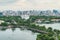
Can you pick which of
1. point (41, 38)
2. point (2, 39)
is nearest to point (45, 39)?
point (41, 38)

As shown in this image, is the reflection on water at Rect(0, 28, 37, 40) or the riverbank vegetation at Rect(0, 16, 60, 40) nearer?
the riverbank vegetation at Rect(0, 16, 60, 40)

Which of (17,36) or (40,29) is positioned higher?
(17,36)

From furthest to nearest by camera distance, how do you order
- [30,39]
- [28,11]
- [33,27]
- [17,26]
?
[28,11], [17,26], [33,27], [30,39]

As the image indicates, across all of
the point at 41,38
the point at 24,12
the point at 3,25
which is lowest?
the point at 24,12

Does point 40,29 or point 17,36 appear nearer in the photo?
point 17,36

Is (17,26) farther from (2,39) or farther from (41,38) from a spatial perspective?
(41,38)

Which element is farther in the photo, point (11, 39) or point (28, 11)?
point (28, 11)

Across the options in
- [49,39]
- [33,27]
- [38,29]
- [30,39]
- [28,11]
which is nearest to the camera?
[49,39]

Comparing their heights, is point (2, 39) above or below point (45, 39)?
below

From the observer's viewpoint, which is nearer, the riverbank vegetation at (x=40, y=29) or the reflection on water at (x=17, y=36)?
the riverbank vegetation at (x=40, y=29)
